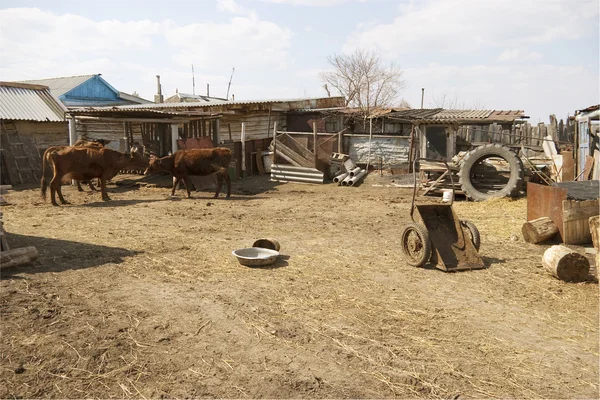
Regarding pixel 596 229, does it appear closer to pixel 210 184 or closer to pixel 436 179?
pixel 436 179

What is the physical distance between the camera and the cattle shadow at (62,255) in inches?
281

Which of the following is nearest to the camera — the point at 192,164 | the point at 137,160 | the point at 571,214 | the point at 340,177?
the point at 571,214

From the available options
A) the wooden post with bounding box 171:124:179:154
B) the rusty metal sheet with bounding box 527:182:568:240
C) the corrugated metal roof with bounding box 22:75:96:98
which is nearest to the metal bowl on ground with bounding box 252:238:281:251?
the rusty metal sheet with bounding box 527:182:568:240

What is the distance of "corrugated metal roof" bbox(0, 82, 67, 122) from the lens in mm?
19811

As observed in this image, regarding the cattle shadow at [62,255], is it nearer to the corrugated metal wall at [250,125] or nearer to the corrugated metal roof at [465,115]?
the corrugated metal wall at [250,125]

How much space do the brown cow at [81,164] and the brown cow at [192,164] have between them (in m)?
1.16

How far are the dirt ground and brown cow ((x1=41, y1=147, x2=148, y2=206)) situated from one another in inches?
150

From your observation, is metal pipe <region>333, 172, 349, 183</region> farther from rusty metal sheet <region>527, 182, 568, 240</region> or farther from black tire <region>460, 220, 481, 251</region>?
black tire <region>460, 220, 481, 251</region>

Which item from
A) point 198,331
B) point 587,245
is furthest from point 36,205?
point 587,245

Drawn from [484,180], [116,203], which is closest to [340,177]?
[484,180]

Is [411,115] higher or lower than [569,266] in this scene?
higher

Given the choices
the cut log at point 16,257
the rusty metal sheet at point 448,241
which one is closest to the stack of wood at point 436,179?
the rusty metal sheet at point 448,241

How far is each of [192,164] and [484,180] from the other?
332 inches

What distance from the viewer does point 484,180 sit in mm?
15500
